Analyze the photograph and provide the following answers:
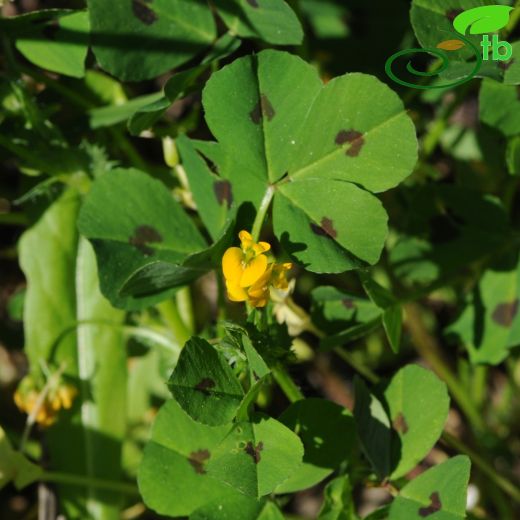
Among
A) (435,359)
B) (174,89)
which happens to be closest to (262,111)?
(174,89)

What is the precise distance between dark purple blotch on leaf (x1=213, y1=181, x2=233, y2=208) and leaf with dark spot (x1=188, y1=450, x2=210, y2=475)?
50 cm

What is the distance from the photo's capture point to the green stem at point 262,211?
1.59 metres

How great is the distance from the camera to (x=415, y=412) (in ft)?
5.57

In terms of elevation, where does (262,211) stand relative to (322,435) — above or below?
above

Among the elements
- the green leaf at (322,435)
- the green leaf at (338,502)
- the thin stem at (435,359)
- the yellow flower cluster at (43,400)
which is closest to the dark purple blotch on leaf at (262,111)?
the green leaf at (322,435)

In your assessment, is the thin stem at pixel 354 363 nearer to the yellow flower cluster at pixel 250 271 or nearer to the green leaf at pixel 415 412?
the green leaf at pixel 415 412

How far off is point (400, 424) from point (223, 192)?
0.59 meters

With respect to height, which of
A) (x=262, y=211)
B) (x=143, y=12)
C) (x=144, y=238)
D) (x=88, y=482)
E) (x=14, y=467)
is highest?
(x=143, y=12)

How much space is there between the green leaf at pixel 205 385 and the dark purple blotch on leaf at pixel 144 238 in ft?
1.44

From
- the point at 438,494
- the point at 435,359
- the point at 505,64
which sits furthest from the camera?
the point at 435,359

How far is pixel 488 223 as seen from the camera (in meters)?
2.12

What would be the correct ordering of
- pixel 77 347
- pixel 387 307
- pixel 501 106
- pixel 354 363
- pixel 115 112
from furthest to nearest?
pixel 77 347 < pixel 115 112 < pixel 354 363 < pixel 501 106 < pixel 387 307

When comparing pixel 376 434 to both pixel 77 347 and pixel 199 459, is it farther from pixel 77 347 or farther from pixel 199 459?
pixel 77 347

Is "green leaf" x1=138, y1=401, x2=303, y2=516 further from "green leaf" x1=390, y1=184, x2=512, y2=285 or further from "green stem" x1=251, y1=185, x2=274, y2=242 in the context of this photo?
"green leaf" x1=390, y1=184, x2=512, y2=285
